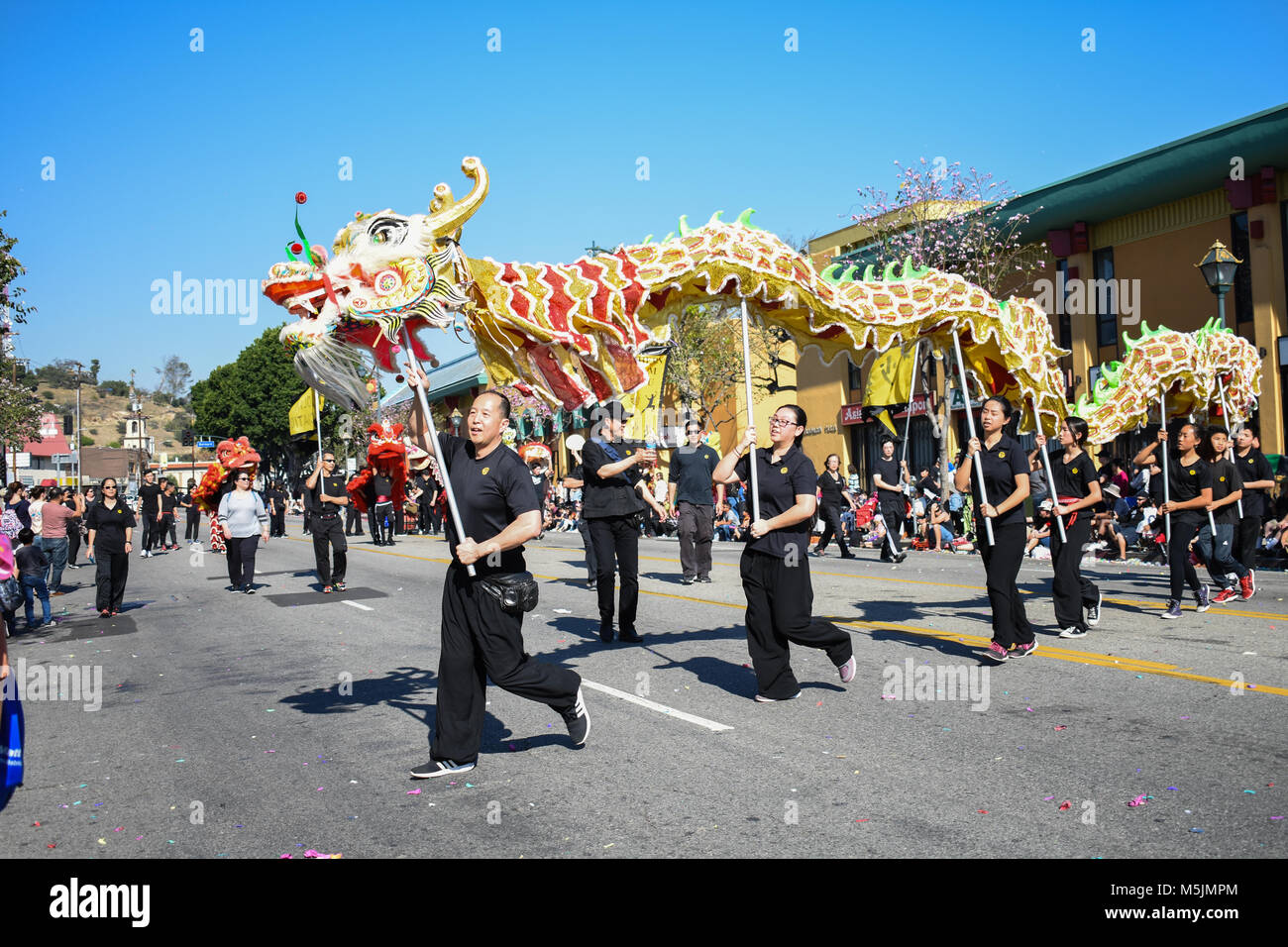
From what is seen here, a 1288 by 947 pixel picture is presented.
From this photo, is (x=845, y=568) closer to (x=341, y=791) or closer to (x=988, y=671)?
(x=988, y=671)

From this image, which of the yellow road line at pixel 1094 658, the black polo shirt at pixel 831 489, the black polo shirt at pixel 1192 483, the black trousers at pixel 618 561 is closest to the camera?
the yellow road line at pixel 1094 658

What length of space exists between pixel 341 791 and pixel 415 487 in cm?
2722

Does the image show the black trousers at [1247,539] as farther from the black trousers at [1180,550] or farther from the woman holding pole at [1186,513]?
the black trousers at [1180,550]

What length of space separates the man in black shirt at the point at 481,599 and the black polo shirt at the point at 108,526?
992 cm

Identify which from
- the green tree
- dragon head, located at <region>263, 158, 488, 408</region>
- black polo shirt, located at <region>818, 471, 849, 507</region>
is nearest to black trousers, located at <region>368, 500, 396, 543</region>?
black polo shirt, located at <region>818, 471, 849, 507</region>

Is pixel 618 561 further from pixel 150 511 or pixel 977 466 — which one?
pixel 150 511

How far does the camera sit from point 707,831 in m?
4.39

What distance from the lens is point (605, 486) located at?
366 inches

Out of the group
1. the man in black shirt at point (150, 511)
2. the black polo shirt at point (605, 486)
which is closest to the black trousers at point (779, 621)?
the black polo shirt at point (605, 486)

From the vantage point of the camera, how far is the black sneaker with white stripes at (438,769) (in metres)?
5.32

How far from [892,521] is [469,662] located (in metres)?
12.4

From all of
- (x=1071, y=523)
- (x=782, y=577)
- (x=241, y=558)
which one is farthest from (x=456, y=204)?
(x=241, y=558)
